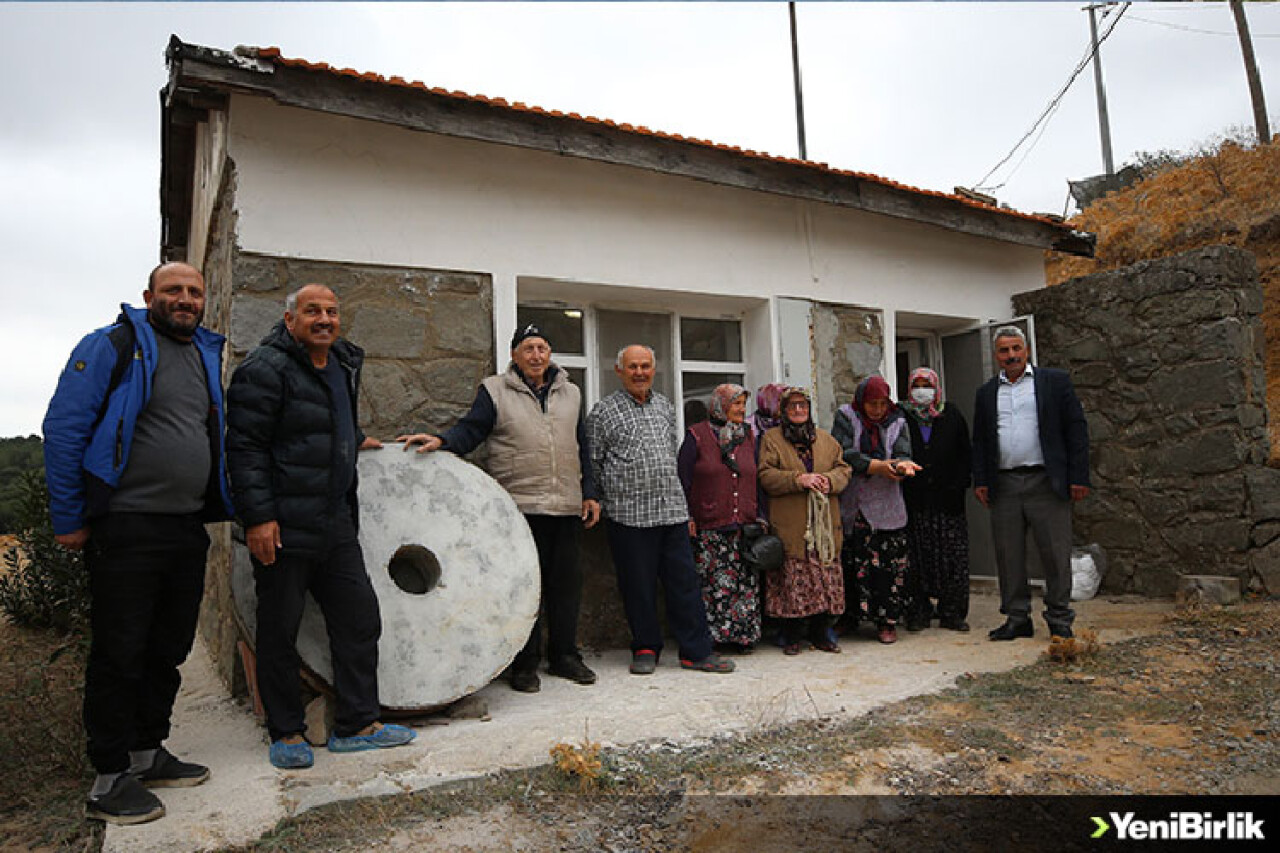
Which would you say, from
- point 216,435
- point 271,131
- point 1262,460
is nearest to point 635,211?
point 271,131

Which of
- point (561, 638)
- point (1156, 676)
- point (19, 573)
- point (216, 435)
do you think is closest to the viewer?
point (216, 435)

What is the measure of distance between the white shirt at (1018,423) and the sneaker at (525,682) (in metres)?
2.70

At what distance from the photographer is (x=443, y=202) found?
4402 millimetres

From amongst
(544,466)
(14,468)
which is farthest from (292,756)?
(14,468)

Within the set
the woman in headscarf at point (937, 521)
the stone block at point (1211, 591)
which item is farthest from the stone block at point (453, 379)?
the stone block at point (1211, 591)

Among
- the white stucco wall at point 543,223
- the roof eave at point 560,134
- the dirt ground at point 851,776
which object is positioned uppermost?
the roof eave at point 560,134

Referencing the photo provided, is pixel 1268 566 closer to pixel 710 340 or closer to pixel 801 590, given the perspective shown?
pixel 801 590

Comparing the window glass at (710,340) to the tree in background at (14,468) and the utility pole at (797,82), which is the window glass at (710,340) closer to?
the tree in background at (14,468)

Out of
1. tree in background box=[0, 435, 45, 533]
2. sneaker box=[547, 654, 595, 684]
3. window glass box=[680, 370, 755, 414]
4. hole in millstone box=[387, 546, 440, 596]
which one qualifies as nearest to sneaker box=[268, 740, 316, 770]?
hole in millstone box=[387, 546, 440, 596]

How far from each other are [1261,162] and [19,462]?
14992mm

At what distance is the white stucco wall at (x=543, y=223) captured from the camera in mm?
4020

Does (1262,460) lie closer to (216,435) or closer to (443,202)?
(443,202)

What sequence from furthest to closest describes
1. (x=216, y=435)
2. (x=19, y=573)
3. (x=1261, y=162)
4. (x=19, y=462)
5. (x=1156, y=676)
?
(x=1261, y=162) → (x=19, y=462) → (x=19, y=573) → (x=1156, y=676) → (x=216, y=435)

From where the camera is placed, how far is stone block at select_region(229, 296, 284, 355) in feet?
12.3
